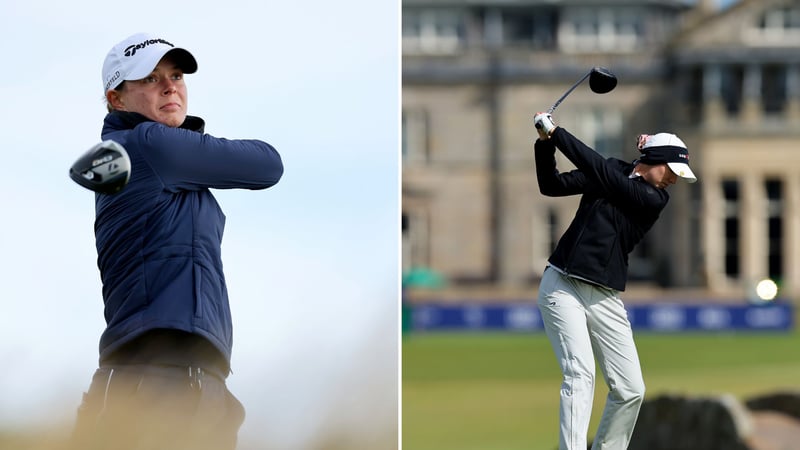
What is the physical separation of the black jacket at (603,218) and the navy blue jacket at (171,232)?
1.30 metres

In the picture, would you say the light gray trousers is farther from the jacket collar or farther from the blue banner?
the blue banner

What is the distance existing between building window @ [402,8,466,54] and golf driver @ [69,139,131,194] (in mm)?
56601

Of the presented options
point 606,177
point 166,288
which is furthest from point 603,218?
point 166,288

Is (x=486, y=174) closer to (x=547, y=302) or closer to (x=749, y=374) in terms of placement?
(x=749, y=374)

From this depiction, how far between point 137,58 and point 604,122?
182ft

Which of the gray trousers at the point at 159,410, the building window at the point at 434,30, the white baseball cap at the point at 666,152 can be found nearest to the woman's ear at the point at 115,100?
the gray trousers at the point at 159,410

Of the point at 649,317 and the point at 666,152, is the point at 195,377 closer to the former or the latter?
the point at 666,152

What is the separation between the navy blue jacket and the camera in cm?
400

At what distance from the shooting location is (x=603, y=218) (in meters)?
4.93

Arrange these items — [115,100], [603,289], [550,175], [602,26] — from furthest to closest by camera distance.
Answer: [602,26] → [603,289] → [550,175] → [115,100]

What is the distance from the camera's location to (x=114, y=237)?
4137 millimetres

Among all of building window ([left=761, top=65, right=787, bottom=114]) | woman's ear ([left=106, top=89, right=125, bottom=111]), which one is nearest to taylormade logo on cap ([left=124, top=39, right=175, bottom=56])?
woman's ear ([left=106, top=89, right=125, bottom=111])

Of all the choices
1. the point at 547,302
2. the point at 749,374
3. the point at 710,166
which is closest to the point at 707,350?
the point at 749,374

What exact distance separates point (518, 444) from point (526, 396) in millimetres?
8329
